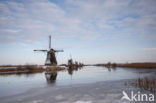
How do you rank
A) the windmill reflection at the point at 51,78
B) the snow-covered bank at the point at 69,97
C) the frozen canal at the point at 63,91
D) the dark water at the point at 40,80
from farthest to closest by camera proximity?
the windmill reflection at the point at 51,78
the dark water at the point at 40,80
the frozen canal at the point at 63,91
the snow-covered bank at the point at 69,97

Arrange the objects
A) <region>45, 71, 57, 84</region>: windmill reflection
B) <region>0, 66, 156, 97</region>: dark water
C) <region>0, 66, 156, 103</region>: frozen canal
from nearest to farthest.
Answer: <region>0, 66, 156, 103</region>: frozen canal < <region>0, 66, 156, 97</region>: dark water < <region>45, 71, 57, 84</region>: windmill reflection

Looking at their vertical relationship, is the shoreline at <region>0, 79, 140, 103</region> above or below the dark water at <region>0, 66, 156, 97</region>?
above

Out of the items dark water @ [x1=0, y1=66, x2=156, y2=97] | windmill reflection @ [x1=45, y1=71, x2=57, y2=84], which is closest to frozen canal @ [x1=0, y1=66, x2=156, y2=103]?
dark water @ [x1=0, y1=66, x2=156, y2=97]

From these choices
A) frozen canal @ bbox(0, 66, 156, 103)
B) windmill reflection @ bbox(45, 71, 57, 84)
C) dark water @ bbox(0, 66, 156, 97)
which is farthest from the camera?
windmill reflection @ bbox(45, 71, 57, 84)

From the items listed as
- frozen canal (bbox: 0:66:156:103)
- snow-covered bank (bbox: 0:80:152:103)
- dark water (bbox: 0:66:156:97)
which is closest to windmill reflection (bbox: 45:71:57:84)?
dark water (bbox: 0:66:156:97)

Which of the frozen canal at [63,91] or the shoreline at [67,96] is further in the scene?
the frozen canal at [63,91]

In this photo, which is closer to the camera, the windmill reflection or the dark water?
the dark water

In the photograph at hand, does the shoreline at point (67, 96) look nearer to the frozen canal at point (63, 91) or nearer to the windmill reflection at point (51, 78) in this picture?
the frozen canal at point (63, 91)

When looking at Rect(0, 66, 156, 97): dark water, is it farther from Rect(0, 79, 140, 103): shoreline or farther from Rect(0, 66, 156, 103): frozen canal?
Rect(0, 79, 140, 103): shoreline

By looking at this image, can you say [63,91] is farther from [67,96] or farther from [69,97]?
[69,97]

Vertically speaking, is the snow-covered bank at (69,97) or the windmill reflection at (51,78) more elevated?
the snow-covered bank at (69,97)

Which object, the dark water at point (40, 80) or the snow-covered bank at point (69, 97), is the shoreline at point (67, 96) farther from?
the dark water at point (40, 80)

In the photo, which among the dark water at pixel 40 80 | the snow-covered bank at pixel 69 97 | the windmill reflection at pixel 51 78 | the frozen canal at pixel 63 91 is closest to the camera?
the snow-covered bank at pixel 69 97

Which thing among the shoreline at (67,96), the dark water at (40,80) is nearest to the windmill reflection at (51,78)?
the dark water at (40,80)
